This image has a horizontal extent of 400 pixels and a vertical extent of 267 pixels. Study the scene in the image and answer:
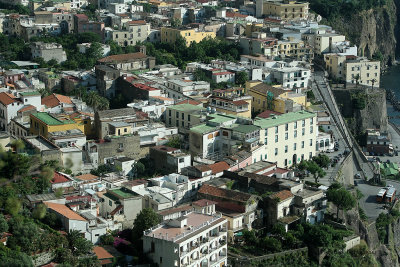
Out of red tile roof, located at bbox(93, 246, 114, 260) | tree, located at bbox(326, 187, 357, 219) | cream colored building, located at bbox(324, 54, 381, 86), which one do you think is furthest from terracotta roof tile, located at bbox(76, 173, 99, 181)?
cream colored building, located at bbox(324, 54, 381, 86)

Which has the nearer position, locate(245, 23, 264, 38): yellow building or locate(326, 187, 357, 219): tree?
locate(326, 187, 357, 219): tree

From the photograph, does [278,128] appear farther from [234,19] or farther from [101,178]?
[234,19]

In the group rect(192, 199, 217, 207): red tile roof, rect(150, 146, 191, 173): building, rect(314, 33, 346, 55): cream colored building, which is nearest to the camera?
rect(192, 199, 217, 207): red tile roof

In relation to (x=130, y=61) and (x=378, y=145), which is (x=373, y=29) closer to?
(x=378, y=145)

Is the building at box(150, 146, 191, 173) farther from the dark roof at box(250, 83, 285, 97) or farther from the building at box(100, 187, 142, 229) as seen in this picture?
the dark roof at box(250, 83, 285, 97)

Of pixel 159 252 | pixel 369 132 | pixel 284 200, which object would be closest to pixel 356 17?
pixel 369 132

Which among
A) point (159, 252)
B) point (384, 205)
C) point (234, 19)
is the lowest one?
point (384, 205)
